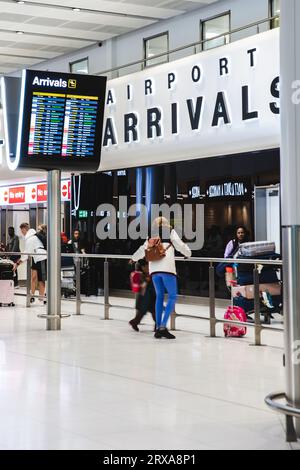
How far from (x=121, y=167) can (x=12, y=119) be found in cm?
627

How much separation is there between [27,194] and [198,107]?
9.03 meters

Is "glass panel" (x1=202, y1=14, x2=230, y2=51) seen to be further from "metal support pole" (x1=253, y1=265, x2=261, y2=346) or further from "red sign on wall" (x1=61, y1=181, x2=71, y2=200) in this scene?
"metal support pole" (x1=253, y1=265, x2=261, y2=346)

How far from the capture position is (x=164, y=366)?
825cm

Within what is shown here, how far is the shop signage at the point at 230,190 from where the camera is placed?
47.1 feet

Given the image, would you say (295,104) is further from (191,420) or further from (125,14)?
(125,14)

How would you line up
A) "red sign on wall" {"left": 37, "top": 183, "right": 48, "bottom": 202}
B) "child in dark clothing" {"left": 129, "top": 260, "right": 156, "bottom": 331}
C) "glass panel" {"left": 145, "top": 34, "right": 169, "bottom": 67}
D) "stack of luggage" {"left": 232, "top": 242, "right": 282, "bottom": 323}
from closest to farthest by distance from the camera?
"child in dark clothing" {"left": 129, "top": 260, "right": 156, "bottom": 331} < "stack of luggage" {"left": 232, "top": 242, "right": 282, "bottom": 323} < "glass panel" {"left": 145, "top": 34, "right": 169, "bottom": 67} < "red sign on wall" {"left": 37, "top": 183, "right": 48, "bottom": 202}

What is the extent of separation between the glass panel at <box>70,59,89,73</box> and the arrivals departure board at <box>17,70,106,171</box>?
9.79 m

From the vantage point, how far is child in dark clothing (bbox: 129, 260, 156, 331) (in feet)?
36.4

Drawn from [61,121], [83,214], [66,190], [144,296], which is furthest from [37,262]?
[61,121]

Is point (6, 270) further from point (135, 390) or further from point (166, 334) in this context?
point (135, 390)

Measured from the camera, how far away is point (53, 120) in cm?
1112

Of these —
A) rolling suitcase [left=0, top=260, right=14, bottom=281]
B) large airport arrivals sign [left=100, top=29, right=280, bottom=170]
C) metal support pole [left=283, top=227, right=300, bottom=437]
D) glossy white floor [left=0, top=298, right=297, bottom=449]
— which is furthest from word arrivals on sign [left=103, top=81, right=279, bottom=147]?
metal support pole [left=283, top=227, right=300, bottom=437]

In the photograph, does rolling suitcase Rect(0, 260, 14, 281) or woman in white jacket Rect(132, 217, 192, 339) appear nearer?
woman in white jacket Rect(132, 217, 192, 339)

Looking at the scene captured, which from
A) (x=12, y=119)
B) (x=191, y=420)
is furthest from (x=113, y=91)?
(x=191, y=420)
